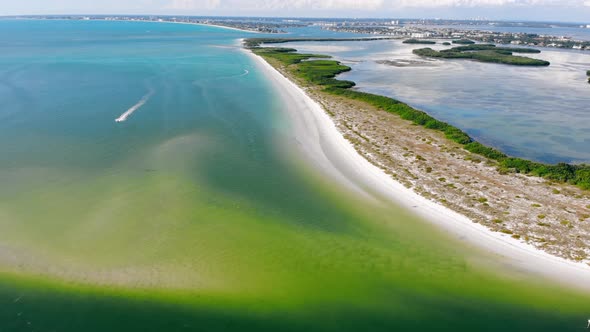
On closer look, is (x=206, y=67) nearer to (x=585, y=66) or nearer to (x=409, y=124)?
(x=409, y=124)

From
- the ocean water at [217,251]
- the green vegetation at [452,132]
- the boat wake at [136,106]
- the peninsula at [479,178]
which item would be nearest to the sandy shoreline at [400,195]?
the peninsula at [479,178]

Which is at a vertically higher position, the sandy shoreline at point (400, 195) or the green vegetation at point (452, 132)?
the green vegetation at point (452, 132)

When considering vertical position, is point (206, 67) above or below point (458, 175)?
above

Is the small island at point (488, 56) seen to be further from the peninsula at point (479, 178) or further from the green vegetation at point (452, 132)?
the peninsula at point (479, 178)

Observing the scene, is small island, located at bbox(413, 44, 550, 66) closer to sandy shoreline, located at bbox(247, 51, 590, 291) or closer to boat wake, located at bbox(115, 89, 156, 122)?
sandy shoreline, located at bbox(247, 51, 590, 291)

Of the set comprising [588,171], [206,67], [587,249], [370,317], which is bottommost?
[370,317]

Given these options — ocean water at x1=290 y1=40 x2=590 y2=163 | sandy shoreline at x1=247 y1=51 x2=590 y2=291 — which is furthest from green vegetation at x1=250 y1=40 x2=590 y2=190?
sandy shoreline at x1=247 y1=51 x2=590 y2=291

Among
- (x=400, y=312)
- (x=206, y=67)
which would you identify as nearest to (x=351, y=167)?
(x=400, y=312)
